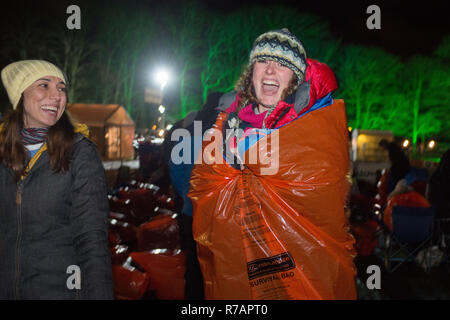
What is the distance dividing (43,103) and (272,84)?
129 cm

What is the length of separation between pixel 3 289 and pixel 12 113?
90 cm

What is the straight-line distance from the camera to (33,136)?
151cm

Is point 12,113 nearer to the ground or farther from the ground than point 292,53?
nearer to the ground

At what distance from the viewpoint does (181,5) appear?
22.5 m

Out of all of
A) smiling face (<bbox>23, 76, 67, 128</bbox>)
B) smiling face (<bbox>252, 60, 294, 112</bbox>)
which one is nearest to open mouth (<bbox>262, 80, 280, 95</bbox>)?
smiling face (<bbox>252, 60, 294, 112</bbox>)

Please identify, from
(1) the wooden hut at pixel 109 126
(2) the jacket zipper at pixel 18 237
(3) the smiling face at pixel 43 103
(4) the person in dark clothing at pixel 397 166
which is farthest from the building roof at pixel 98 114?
(2) the jacket zipper at pixel 18 237

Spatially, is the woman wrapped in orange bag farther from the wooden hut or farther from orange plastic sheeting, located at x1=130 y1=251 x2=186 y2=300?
the wooden hut

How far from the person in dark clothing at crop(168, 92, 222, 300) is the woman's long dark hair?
0.65 metres

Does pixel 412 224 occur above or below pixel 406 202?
below

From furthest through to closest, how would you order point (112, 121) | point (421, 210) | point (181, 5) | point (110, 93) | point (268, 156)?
point (110, 93), point (181, 5), point (112, 121), point (421, 210), point (268, 156)

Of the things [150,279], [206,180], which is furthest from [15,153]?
[150,279]

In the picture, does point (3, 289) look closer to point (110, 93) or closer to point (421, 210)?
point (421, 210)

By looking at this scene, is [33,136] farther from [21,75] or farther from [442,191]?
[442,191]

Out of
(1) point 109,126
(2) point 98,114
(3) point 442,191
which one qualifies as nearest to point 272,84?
(3) point 442,191
